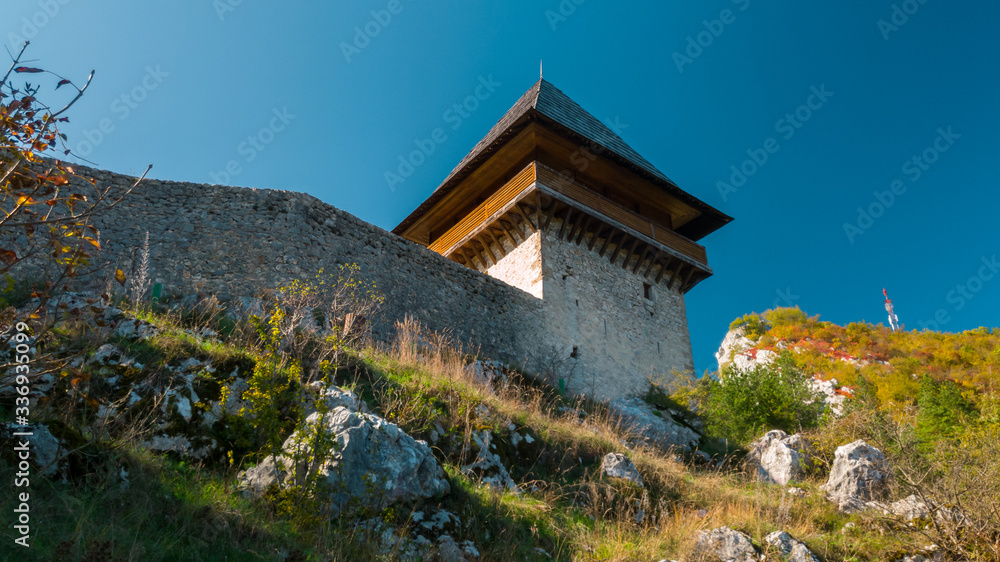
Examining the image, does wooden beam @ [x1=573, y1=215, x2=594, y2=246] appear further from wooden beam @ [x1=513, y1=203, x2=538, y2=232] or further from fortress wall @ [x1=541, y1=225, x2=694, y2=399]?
wooden beam @ [x1=513, y1=203, x2=538, y2=232]

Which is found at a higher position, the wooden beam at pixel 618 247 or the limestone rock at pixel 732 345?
the limestone rock at pixel 732 345

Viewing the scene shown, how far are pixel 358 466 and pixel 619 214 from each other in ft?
35.8

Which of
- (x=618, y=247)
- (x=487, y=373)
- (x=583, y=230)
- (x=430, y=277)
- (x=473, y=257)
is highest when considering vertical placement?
(x=618, y=247)

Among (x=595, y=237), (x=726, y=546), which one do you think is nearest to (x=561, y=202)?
(x=595, y=237)

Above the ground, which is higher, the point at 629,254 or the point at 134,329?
the point at 629,254

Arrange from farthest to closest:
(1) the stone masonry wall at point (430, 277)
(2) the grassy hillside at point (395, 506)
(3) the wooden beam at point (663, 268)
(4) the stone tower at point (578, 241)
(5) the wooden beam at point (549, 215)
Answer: (3) the wooden beam at point (663, 268) → (5) the wooden beam at point (549, 215) → (4) the stone tower at point (578, 241) → (1) the stone masonry wall at point (430, 277) → (2) the grassy hillside at point (395, 506)

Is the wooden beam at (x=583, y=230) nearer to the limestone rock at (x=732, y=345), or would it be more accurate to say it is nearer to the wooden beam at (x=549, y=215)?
the wooden beam at (x=549, y=215)

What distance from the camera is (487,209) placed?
14.2 m

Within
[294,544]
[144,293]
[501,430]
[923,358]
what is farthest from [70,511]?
[923,358]

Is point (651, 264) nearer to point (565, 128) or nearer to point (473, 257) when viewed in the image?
point (565, 128)

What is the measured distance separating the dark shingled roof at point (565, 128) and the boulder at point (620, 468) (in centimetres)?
834

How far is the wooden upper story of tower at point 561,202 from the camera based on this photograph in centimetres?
1359

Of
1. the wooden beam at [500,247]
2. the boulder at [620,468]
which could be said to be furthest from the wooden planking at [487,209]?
the boulder at [620,468]

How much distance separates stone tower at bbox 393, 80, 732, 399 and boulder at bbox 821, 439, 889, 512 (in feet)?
19.3
